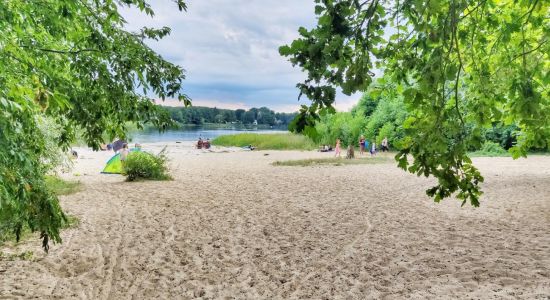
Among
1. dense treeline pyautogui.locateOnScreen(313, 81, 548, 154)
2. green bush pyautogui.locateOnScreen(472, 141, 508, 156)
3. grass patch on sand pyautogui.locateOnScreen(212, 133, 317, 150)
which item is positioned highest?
dense treeline pyautogui.locateOnScreen(313, 81, 548, 154)

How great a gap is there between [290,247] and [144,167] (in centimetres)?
1080

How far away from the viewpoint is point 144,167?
17.8 m

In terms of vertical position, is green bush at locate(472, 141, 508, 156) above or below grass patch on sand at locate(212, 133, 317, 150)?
above

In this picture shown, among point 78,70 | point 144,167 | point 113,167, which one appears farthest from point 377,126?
point 78,70

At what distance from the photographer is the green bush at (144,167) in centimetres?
1759

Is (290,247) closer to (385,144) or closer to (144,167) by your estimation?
(144,167)

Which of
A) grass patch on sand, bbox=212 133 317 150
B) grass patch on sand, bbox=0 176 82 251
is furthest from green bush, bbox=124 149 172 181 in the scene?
grass patch on sand, bbox=212 133 317 150

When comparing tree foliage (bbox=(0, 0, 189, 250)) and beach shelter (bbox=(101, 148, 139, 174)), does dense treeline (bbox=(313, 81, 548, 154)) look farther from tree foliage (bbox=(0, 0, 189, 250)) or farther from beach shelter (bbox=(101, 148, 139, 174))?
tree foliage (bbox=(0, 0, 189, 250))

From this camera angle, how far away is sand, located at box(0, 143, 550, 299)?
21.2 feet

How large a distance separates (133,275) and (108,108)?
9.26 feet

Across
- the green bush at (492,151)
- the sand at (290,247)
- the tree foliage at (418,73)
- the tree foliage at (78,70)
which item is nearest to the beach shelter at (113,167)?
the sand at (290,247)

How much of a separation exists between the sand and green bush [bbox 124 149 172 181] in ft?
7.56

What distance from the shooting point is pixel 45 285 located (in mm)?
6570

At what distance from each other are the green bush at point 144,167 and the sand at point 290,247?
2.31m
